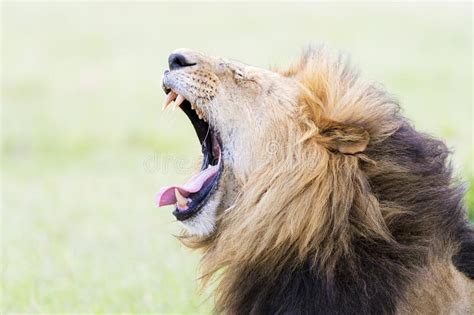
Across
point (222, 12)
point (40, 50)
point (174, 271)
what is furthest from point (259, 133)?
point (222, 12)

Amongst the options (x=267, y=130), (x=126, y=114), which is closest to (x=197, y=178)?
(x=267, y=130)

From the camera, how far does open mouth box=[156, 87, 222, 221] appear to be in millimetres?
3852

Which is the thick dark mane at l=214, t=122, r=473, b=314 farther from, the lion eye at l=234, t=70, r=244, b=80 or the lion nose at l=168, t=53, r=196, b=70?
the lion nose at l=168, t=53, r=196, b=70

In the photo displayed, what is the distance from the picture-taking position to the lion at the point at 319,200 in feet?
11.5

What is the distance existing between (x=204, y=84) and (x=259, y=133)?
33 cm

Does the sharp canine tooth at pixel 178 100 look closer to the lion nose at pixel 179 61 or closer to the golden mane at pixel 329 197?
the lion nose at pixel 179 61

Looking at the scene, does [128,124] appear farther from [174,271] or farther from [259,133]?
[259,133]

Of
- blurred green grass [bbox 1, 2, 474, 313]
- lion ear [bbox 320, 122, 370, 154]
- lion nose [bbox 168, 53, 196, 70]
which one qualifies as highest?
lion nose [bbox 168, 53, 196, 70]

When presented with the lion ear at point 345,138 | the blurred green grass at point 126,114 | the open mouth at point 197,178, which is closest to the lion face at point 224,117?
the open mouth at point 197,178

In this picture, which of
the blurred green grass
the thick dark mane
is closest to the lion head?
the thick dark mane

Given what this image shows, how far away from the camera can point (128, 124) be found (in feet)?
46.1

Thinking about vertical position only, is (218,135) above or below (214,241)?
above

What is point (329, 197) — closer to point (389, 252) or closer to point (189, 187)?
point (389, 252)

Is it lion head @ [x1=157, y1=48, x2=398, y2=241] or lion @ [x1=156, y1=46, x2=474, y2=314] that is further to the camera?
lion head @ [x1=157, y1=48, x2=398, y2=241]
